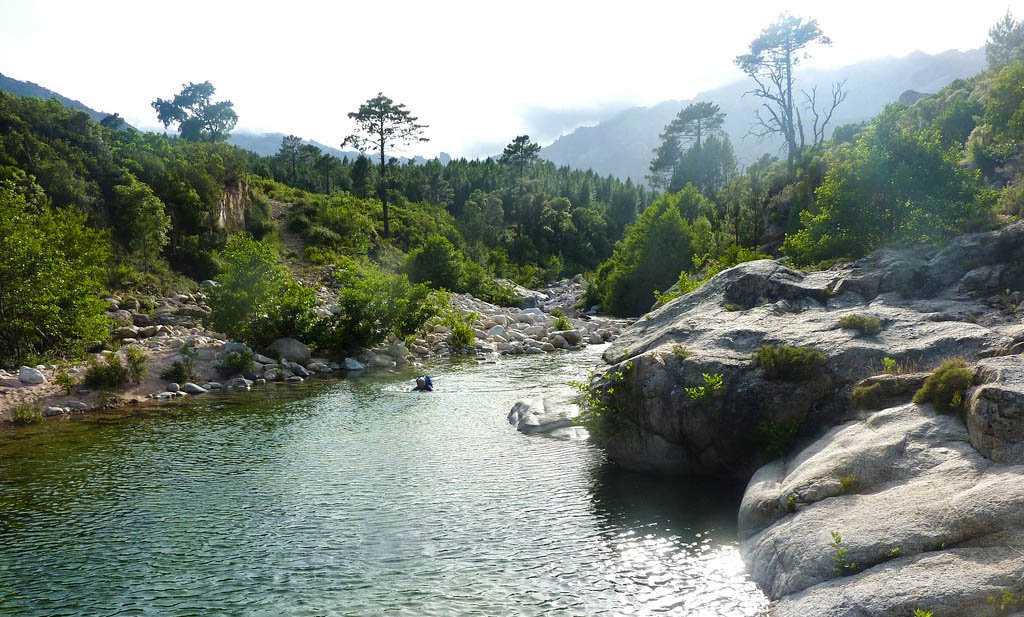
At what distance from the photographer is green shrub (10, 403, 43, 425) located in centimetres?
2522

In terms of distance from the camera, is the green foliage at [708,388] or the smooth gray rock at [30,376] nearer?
the green foliage at [708,388]

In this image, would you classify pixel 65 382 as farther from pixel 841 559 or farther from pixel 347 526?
pixel 841 559

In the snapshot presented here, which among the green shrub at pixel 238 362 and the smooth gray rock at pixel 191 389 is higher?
the green shrub at pixel 238 362

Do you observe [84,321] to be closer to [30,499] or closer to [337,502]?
[30,499]

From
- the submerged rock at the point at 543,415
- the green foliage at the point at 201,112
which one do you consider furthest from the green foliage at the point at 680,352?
the green foliage at the point at 201,112

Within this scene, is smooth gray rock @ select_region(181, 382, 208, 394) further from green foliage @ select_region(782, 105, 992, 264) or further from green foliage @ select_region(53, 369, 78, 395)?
green foliage @ select_region(782, 105, 992, 264)

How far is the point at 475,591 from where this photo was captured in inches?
456

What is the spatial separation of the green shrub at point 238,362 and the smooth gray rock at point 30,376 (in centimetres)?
834

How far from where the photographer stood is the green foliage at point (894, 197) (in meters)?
19.8

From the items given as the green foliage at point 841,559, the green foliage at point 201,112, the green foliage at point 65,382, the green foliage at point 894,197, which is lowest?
the green foliage at point 841,559

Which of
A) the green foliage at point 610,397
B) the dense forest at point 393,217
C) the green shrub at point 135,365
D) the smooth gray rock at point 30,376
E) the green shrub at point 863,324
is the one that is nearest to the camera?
the green shrub at point 863,324

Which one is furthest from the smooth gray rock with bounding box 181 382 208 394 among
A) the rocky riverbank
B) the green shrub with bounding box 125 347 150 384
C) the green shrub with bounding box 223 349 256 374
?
the green shrub with bounding box 223 349 256 374

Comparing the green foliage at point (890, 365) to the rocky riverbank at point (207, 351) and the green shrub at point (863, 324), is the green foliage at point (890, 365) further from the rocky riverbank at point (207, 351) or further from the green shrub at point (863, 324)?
the rocky riverbank at point (207, 351)

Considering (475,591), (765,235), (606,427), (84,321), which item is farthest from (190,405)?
(765,235)
